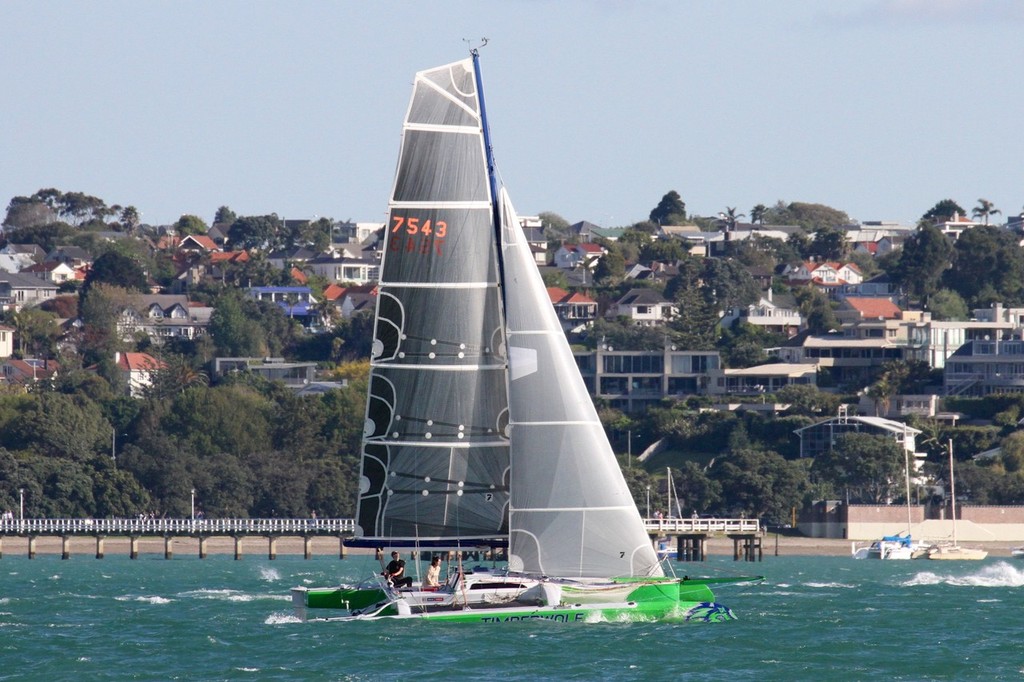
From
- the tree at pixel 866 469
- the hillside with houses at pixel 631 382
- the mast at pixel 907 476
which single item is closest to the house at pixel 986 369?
the hillside with houses at pixel 631 382

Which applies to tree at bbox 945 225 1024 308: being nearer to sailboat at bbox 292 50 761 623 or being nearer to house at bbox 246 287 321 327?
house at bbox 246 287 321 327

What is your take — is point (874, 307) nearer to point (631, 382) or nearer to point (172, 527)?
point (631, 382)

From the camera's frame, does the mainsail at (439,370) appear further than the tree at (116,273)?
No

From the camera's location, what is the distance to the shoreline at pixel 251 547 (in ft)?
355

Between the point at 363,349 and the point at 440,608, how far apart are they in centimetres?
12237

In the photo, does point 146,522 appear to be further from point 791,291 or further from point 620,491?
point 791,291

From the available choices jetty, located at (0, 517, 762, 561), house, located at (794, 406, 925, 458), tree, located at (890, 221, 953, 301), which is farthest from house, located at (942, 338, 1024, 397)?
jetty, located at (0, 517, 762, 561)

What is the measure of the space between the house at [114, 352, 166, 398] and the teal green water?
291 feet

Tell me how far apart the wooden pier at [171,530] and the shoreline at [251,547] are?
0.47 metres

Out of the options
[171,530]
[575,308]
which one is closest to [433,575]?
[171,530]

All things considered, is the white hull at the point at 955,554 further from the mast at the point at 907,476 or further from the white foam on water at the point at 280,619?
the white foam on water at the point at 280,619

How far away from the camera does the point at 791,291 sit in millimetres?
187875

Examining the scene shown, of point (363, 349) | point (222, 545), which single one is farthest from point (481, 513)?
point (363, 349)

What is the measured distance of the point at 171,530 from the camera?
102 metres
